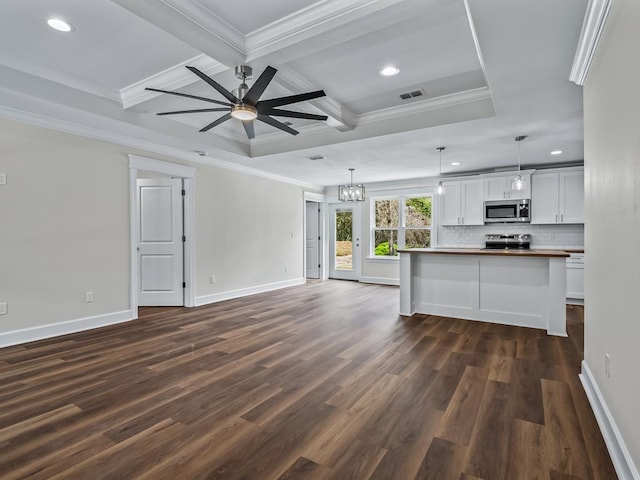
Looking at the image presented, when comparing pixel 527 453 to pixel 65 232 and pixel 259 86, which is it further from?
pixel 65 232

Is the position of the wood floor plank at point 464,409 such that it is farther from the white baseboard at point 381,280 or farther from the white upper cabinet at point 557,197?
the white baseboard at point 381,280

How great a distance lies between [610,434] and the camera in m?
1.89

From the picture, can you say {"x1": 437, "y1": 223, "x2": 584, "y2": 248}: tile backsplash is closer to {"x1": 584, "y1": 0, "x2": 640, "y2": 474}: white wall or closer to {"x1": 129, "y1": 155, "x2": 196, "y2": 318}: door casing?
{"x1": 584, "y1": 0, "x2": 640, "y2": 474}: white wall

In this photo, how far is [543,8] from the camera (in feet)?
6.35

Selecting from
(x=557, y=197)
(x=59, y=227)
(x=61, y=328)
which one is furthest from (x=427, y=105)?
(x=61, y=328)

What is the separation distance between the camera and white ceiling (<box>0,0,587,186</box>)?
2.30 metres

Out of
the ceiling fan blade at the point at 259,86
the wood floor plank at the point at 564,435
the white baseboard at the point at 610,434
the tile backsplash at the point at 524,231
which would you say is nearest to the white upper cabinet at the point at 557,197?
the tile backsplash at the point at 524,231

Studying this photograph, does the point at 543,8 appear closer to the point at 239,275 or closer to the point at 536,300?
the point at 536,300

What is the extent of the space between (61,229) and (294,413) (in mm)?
3675

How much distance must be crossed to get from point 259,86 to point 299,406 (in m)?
2.40

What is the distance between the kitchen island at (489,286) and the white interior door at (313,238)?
13.9 ft

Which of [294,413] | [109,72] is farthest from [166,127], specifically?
[294,413]

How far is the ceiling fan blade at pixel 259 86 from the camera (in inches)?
95.4

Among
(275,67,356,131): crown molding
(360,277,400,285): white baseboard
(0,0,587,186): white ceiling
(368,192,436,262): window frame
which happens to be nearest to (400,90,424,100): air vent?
(0,0,587,186): white ceiling
